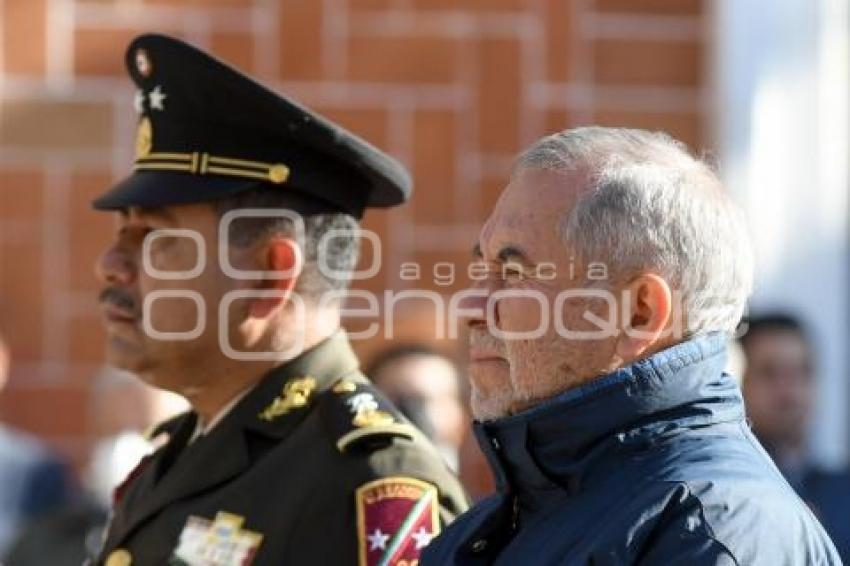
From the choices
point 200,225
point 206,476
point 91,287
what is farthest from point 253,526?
point 91,287

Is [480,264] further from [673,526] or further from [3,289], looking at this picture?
[3,289]

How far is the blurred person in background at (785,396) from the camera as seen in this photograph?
5734 millimetres

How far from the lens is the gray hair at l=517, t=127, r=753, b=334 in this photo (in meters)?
2.83

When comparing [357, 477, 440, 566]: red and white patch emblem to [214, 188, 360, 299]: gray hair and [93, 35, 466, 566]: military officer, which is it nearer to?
[93, 35, 466, 566]: military officer

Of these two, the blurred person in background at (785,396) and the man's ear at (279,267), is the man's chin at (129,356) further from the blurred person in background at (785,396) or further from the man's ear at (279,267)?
the blurred person in background at (785,396)

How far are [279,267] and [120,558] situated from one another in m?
0.59

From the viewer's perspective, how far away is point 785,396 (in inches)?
236

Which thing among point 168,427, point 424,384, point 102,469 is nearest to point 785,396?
point 424,384

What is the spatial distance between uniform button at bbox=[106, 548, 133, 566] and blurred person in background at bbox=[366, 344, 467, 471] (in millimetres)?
2039

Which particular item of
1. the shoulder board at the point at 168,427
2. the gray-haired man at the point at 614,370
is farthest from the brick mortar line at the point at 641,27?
the gray-haired man at the point at 614,370

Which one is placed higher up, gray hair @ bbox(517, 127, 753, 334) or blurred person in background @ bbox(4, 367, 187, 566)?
gray hair @ bbox(517, 127, 753, 334)

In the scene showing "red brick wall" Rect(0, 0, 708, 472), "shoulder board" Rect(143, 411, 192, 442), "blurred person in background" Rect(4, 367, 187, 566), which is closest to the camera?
"shoulder board" Rect(143, 411, 192, 442)

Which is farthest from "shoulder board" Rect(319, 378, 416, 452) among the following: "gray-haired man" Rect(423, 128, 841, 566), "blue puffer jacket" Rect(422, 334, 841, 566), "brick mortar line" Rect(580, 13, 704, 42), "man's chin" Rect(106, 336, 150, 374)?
"brick mortar line" Rect(580, 13, 704, 42)

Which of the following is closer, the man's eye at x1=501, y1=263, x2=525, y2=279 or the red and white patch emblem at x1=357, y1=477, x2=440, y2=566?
the man's eye at x1=501, y1=263, x2=525, y2=279
